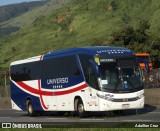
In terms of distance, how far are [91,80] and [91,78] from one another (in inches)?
→ 3.4

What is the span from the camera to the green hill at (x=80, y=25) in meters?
104

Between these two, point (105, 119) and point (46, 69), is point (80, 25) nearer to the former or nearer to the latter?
point (46, 69)

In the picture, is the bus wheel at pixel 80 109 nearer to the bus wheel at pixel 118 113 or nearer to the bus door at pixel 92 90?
the bus door at pixel 92 90

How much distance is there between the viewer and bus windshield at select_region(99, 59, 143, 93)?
23938 millimetres

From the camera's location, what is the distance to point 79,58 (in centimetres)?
2522

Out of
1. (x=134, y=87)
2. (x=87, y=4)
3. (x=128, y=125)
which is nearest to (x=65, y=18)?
(x=87, y=4)

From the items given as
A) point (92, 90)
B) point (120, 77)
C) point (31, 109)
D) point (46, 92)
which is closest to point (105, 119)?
point (92, 90)

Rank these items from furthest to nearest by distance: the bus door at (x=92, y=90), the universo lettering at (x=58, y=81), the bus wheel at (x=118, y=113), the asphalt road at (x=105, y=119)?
1. the universo lettering at (x=58, y=81)
2. the bus wheel at (x=118, y=113)
3. the bus door at (x=92, y=90)
4. the asphalt road at (x=105, y=119)

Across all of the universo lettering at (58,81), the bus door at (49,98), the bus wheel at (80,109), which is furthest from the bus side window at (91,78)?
the bus door at (49,98)

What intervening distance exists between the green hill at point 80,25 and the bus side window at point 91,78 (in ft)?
228

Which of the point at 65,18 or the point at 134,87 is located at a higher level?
the point at 65,18

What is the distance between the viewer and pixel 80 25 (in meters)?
115

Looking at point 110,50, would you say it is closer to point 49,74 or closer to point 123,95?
point 123,95

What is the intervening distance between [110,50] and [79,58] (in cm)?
142
